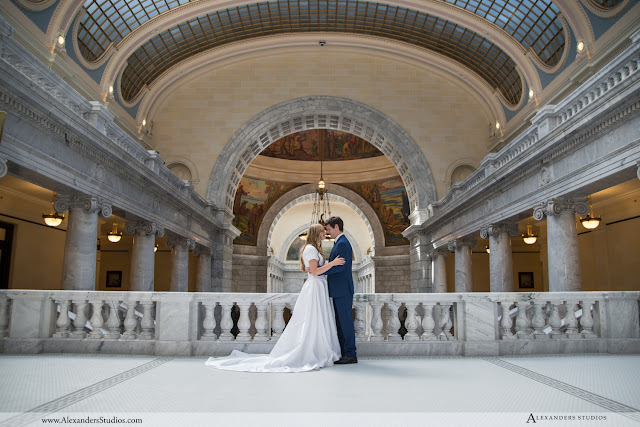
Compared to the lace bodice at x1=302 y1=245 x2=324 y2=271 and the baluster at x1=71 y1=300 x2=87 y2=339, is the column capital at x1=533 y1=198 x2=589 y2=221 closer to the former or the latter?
the lace bodice at x1=302 y1=245 x2=324 y2=271

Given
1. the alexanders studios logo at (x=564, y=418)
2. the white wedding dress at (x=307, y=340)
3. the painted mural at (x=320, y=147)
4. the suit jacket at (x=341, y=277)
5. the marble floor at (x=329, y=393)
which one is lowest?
the marble floor at (x=329, y=393)

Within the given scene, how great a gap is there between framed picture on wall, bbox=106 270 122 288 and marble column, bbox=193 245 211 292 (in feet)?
13.6

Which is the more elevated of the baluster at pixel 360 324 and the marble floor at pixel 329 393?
the baluster at pixel 360 324

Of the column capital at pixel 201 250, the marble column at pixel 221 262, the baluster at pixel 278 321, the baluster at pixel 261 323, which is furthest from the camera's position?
the marble column at pixel 221 262

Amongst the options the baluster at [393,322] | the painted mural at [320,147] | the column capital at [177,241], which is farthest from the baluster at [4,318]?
the painted mural at [320,147]

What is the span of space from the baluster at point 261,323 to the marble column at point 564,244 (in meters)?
8.09

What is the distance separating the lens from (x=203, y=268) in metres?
24.5

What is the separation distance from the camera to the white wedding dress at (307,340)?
5977mm

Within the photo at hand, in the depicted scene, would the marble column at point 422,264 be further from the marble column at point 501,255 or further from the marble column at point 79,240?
the marble column at point 79,240

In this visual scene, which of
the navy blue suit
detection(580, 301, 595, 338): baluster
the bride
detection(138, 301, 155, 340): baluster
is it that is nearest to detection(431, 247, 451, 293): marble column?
detection(580, 301, 595, 338): baluster

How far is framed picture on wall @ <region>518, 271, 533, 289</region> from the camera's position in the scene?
2609 centimetres

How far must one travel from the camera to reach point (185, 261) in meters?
20.9

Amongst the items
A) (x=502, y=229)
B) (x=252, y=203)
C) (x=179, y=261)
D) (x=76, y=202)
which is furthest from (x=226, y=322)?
(x=252, y=203)

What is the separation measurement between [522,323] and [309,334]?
3355mm
